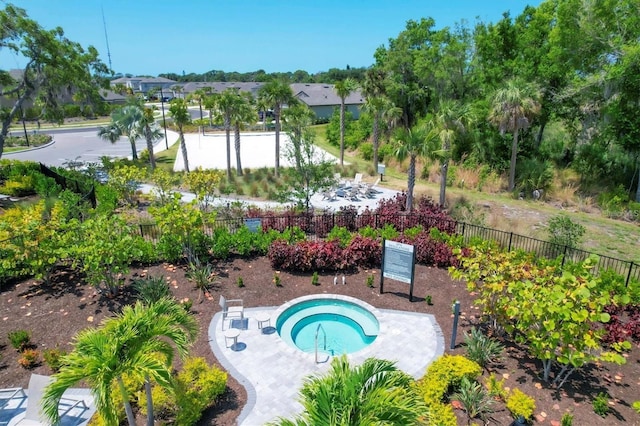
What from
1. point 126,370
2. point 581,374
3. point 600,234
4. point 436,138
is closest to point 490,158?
point 600,234

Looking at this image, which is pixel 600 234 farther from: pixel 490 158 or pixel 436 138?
pixel 490 158

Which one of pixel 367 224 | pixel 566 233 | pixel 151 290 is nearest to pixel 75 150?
pixel 367 224

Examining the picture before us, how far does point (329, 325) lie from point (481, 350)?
168 inches

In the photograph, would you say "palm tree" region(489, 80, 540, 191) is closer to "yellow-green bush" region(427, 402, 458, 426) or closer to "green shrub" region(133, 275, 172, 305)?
"yellow-green bush" region(427, 402, 458, 426)

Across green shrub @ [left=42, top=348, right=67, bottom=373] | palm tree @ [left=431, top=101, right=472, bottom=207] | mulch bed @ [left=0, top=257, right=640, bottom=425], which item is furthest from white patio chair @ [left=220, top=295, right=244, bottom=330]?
palm tree @ [left=431, top=101, right=472, bottom=207]

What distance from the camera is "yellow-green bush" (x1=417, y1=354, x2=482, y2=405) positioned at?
8320 mm

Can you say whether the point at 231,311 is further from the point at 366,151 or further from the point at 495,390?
the point at 366,151

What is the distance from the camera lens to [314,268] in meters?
14.2

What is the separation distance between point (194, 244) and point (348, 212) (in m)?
6.66

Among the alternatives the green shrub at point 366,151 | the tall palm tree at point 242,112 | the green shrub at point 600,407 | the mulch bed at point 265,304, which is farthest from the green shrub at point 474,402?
the green shrub at point 366,151

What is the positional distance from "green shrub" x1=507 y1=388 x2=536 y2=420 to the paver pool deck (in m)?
2.00

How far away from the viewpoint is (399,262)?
1220cm

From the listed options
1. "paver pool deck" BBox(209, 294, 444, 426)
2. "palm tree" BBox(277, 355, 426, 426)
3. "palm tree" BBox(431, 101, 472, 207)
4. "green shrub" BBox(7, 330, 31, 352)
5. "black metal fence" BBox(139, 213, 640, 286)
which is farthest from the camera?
"palm tree" BBox(431, 101, 472, 207)

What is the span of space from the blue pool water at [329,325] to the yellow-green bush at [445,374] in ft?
8.41
